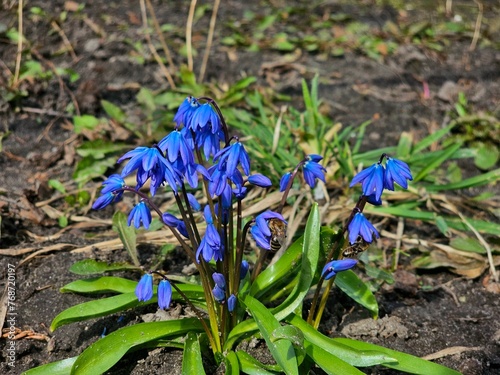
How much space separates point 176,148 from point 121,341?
39.8 inches

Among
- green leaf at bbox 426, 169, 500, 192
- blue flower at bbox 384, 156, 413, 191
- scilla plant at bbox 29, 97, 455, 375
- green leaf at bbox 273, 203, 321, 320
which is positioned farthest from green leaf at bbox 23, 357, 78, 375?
green leaf at bbox 426, 169, 500, 192

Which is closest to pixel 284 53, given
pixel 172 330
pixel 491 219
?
pixel 491 219

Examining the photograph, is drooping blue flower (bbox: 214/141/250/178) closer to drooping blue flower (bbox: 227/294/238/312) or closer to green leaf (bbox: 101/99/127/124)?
drooping blue flower (bbox: 227/294/238/312)

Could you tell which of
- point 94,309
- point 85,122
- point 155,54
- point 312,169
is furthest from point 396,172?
point 155,54

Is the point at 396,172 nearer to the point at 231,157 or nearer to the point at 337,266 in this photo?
the point at 337,266

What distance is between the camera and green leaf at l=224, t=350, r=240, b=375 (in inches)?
106

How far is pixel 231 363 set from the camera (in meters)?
2.76

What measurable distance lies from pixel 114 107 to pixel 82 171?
774 millimetres

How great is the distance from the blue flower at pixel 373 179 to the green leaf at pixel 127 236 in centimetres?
151

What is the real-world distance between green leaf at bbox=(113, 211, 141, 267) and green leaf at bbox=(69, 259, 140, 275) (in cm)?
11

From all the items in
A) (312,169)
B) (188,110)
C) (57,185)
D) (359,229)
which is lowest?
(57,185)

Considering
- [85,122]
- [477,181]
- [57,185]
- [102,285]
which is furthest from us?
[85,122]

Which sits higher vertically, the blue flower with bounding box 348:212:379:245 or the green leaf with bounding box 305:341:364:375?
the blue flower with bounding box 348:212:379:245

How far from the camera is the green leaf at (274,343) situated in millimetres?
2398
